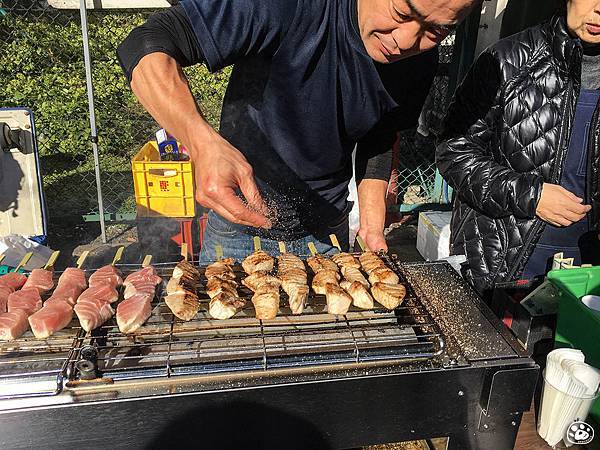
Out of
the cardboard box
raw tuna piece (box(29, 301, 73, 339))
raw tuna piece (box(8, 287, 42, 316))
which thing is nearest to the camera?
raw tuna piece (box(29, 301, 73, 339))

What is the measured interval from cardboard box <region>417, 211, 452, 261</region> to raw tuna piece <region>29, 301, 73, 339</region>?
4501 mm

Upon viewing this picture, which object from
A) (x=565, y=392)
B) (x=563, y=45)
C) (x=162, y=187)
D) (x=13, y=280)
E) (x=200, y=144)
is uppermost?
(x=563, y=45)

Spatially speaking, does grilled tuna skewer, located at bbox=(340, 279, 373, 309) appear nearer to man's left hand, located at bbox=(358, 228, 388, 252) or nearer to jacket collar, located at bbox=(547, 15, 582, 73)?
man's left hand, located at bbox=(358, 228, 388, 252)

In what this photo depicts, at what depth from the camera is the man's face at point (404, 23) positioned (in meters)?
2.08

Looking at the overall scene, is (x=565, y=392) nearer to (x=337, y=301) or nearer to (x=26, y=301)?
(x=337, y=301)

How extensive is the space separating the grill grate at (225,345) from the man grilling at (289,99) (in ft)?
1.89

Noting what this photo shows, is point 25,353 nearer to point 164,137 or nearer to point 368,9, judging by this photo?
point 368,9

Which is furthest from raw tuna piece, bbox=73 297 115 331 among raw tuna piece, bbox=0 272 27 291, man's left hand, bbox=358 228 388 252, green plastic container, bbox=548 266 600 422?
green plastic container, bbox=548 266 600 422

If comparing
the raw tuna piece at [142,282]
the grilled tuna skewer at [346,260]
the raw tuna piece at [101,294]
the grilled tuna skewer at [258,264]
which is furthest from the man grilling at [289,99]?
the raw tuna piece at [101,294]

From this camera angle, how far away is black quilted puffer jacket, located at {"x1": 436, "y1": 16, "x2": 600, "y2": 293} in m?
3.28

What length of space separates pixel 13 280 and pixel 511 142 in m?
3.40

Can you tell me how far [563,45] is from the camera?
320cm

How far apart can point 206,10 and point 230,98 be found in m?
0.77

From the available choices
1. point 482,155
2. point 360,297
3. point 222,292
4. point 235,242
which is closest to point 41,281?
point 222,292
